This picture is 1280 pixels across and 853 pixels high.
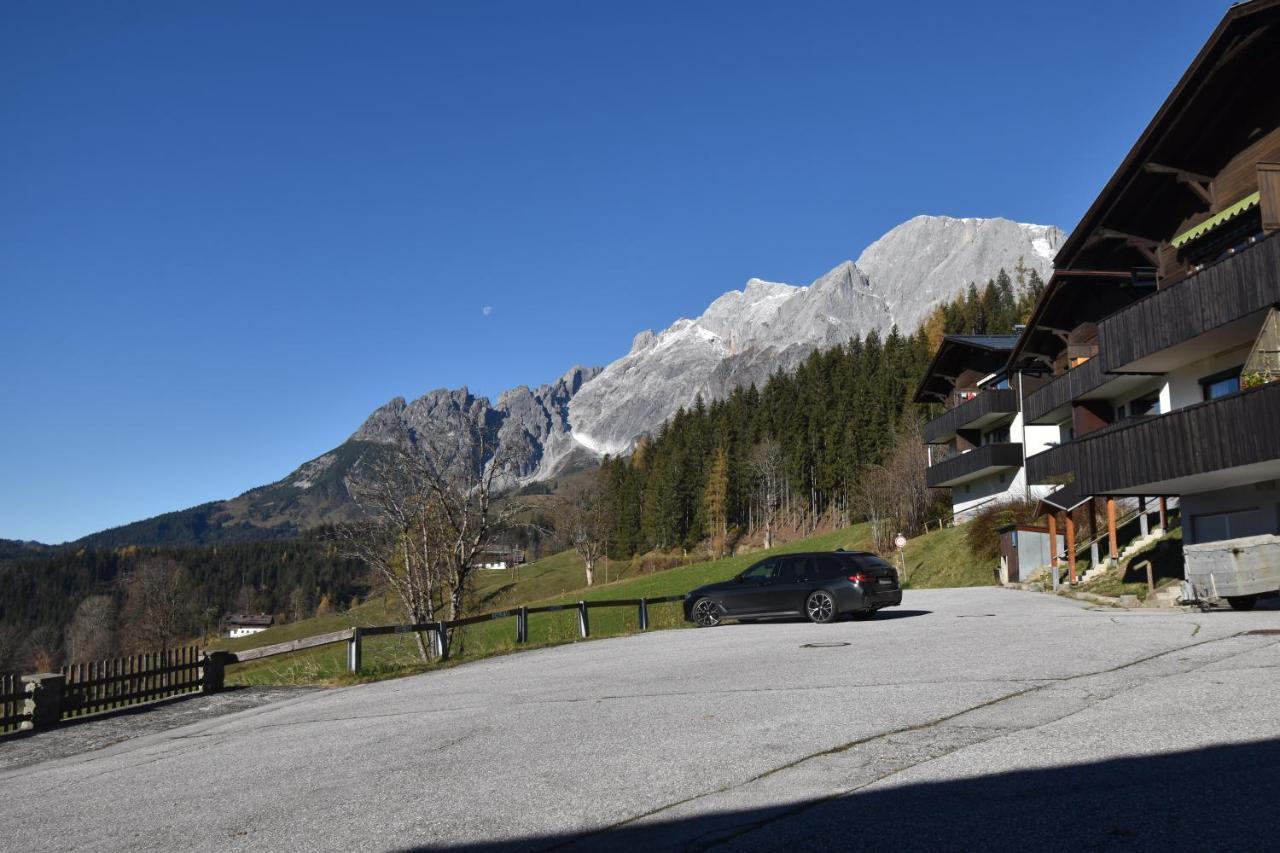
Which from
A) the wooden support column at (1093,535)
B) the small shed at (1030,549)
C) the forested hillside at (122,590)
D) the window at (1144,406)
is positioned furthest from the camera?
the forested hillside at (122,590)

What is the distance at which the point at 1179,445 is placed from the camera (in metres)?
20.7

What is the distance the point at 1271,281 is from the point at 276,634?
116 meters

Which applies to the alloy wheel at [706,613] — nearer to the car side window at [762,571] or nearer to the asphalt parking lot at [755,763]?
the car side window at [762,571]

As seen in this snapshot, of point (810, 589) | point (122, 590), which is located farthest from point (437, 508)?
point (122, 590)

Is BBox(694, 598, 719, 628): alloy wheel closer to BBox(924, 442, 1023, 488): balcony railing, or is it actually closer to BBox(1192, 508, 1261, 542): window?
BBox(1192, 508, 1261, 542): window

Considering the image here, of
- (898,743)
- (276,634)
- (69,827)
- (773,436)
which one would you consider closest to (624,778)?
(898,743)

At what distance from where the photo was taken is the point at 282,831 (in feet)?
20.6

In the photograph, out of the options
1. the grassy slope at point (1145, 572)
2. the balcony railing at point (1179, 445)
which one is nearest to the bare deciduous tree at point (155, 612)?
the grassy slope at point (1145, 572)

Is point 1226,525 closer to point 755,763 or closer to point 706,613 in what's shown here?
point 706,613

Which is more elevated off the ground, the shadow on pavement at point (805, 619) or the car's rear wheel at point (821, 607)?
the car's rear wheel at point (821, 607)

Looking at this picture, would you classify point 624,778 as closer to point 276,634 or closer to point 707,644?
point 707,644

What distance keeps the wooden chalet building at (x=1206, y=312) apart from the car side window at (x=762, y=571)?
8.41m

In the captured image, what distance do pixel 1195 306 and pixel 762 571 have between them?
11.2 meters

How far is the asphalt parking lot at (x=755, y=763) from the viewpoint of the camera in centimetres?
525
